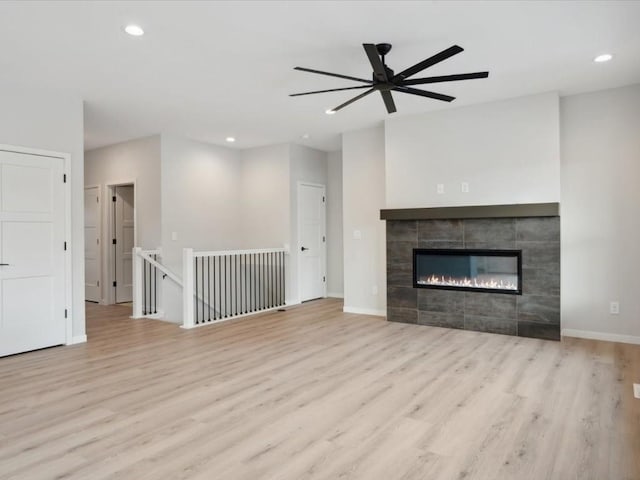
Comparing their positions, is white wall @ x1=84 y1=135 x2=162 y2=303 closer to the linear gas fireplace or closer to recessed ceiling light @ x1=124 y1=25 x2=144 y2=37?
recessed ceiling light @ x1=124 y1=25 x2=144 y2=37

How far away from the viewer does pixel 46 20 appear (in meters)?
3.01

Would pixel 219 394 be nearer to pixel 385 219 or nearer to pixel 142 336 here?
pixel 142 336

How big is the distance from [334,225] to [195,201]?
2604mm

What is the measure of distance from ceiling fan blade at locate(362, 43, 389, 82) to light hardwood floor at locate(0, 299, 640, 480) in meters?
2.43

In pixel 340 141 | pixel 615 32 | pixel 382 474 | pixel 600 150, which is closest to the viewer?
pixel 382 474

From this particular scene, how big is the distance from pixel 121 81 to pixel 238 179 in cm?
360

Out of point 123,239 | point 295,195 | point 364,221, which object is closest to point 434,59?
point 364,221

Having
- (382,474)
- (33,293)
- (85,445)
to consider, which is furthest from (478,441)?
(33,293)

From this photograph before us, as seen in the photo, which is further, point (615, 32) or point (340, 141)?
point (340, 141)

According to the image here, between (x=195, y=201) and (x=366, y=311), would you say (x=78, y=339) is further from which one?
(x=366, y=311)

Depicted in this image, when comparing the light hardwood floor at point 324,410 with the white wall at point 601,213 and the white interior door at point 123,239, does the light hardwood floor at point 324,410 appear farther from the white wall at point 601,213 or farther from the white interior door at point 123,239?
the white interior door at point 123,239

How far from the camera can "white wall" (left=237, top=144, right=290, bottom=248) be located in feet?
23.9

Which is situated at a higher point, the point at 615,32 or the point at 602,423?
the point at 615,32

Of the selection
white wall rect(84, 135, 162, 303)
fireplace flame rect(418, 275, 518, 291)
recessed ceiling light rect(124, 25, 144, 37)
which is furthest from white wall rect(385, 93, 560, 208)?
white wall rect(84, 135, 162, 303)
